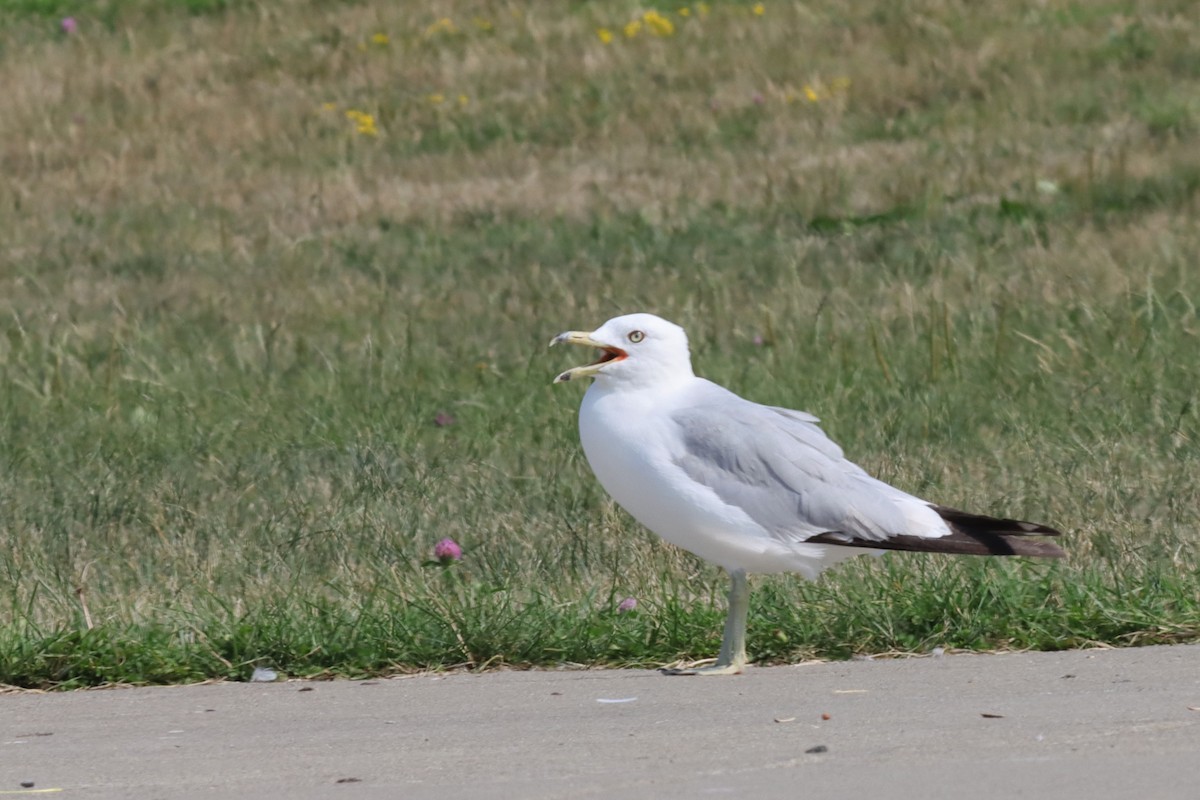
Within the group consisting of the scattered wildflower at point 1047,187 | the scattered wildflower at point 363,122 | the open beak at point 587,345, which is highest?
the scattered wildflower at point 363,122

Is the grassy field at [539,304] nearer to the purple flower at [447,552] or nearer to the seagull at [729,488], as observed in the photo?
the purple flower at [447,552]

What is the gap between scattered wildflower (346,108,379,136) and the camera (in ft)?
50.3

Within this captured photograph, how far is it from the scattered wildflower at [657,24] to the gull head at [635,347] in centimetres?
1279

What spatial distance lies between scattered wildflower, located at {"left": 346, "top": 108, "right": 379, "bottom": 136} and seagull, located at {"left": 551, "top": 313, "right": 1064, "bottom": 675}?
10881 mm

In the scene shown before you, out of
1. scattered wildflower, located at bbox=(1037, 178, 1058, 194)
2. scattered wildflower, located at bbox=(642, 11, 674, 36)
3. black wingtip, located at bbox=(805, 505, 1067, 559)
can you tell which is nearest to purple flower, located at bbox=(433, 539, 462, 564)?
black wingtip, located at bbox=(805, 505, 1067, 559)

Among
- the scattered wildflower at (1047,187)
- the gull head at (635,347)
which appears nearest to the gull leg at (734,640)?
the gull head at (635,347)

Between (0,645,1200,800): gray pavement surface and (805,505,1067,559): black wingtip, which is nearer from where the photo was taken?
(0,645,1200,800): gray pavement surface

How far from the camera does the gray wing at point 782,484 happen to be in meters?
4.62

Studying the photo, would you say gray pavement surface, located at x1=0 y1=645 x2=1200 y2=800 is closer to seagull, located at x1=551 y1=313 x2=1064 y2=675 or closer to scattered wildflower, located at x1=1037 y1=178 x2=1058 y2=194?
seagull, located at x1=551 y1=313 x2=1064 y2=675

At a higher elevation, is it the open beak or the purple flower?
the open beak

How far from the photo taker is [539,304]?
10.6 meters

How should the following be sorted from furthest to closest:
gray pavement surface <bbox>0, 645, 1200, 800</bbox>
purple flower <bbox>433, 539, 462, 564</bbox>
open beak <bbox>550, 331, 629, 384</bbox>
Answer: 1. purple flower <bbox>433, 539, 462, 564</bbox>
2. open beak <bbox>550, 331, 629, 384</bbox>
3. gray pavement surface <bbox>0, 645, 1200, 800</bbox>

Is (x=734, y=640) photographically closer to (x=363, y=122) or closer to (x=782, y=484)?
(x=782, y=484)

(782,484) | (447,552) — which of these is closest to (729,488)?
(782,484)
